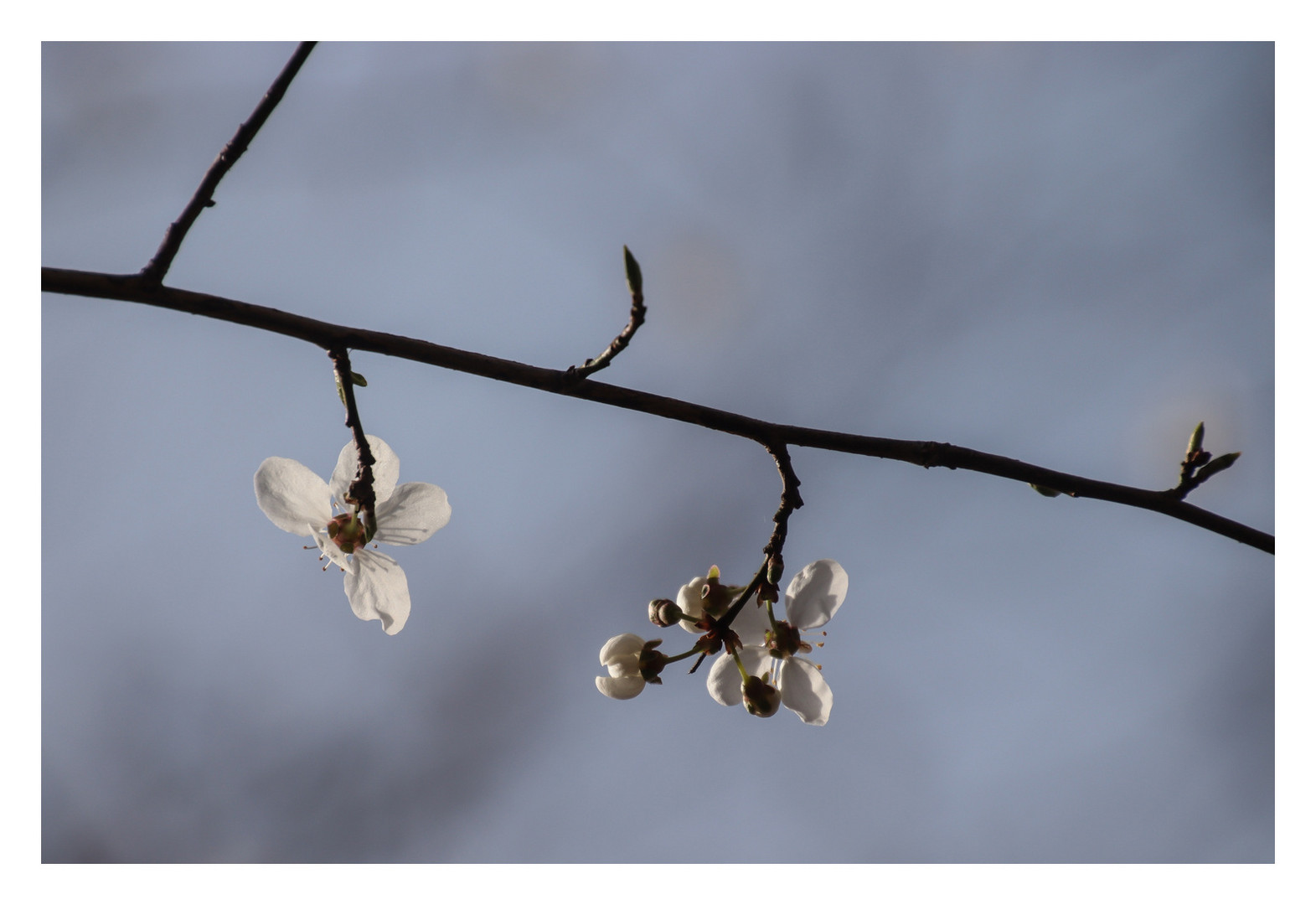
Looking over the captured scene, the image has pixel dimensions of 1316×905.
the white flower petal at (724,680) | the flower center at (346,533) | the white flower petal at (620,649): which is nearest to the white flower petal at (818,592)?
the white flower petal at (724,680)

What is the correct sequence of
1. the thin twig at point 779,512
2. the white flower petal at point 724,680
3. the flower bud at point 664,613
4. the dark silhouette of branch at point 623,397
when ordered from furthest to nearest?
1. the white flower petal at point 724,680
2. the flower bud at point 664,613
3. the thin twig at point 779,512
4. the dark silhouette of branch at point 623,397

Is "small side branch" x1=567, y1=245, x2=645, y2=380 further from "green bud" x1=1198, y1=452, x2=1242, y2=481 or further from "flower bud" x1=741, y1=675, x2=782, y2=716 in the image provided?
"green bud" x1=1198, y1=452, x2=1242, y2=481

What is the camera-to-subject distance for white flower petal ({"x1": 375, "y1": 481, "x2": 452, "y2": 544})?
142cm

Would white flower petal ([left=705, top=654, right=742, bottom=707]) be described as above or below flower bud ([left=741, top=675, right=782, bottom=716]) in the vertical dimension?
above

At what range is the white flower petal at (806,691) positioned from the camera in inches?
55.5

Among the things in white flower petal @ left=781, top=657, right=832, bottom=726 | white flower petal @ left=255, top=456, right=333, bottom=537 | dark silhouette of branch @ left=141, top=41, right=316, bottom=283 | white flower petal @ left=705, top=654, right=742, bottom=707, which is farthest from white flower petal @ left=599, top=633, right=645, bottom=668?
dark silhouette of branch @ left=141, top=41, right=316, bottom=283

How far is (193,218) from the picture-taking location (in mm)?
956

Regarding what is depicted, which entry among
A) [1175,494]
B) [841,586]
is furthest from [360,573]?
[1175,494]

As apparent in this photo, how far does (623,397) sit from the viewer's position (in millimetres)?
998

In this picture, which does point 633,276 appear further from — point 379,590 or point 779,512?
point 379,590

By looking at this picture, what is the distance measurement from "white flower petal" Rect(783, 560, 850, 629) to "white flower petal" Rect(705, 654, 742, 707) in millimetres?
155

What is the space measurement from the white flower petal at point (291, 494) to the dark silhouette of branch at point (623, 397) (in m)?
0.50

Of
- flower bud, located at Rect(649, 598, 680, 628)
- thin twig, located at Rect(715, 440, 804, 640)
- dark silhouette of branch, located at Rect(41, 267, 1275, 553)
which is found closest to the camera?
dark silhouette of branch, located at Rect(41, 267, 1275, 553)

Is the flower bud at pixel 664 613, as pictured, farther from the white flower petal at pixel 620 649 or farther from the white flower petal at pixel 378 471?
the white flower petal at pixel 378 471
